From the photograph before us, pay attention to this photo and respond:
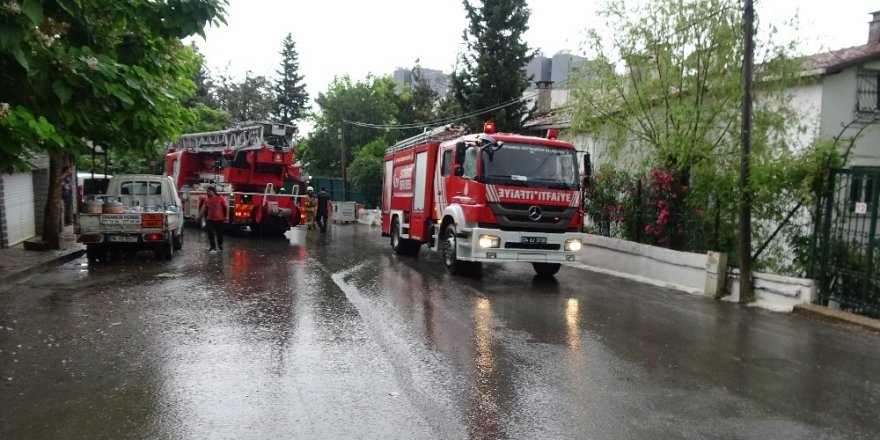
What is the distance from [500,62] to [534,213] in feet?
55.8

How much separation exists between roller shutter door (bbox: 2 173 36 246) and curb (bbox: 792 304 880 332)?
17.7 m

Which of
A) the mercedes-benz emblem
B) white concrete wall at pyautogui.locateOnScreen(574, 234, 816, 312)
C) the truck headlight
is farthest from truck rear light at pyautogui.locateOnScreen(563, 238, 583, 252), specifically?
white concrete wall at pyautogui.locateOnScreen(574, 234, 816, 312)

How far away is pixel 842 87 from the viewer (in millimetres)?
15594

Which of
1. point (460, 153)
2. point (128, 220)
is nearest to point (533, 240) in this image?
point (460, 153)

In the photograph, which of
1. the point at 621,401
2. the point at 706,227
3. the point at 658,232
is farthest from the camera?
the point at 658,232

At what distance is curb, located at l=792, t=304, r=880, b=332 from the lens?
8.64m

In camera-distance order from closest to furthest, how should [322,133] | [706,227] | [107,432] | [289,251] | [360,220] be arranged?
[107,432] → [706,227] → [289,251] → [360,220] → [322,133]

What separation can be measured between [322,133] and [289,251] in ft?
109

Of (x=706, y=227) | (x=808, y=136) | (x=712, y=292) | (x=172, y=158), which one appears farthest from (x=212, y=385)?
(x=172, y=158)

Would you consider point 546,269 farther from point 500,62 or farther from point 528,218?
point 500,62

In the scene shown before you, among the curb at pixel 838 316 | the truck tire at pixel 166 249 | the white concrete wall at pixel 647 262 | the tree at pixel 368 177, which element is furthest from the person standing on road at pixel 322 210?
the curb at pixel 838 316

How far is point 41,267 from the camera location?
12906 mm

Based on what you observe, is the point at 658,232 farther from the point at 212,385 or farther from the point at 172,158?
the point at 172,158

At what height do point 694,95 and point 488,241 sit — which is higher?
point 694,95
